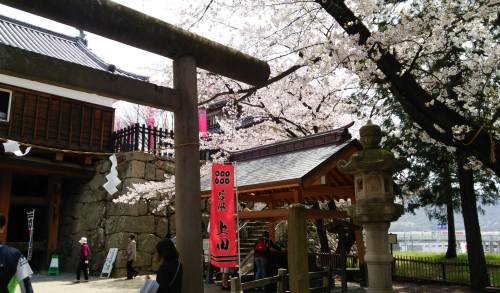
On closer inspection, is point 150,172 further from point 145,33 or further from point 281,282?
point 145,33

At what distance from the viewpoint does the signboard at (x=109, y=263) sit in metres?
13.4

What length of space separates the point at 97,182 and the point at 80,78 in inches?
506

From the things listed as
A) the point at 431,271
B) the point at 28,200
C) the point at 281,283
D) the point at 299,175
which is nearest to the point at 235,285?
the point at 281,283

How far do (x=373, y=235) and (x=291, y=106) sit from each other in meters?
9.42

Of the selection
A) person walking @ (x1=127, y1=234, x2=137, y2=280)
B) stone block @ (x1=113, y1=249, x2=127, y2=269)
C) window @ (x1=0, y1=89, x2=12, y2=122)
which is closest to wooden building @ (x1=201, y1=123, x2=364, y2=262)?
person walking @ (x1=127, y1=234, x2=137, y2=280)

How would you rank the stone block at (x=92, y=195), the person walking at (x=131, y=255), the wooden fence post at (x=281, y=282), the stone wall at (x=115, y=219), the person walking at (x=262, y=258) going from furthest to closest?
the stone block at (x=92, y=195) → the stone wall at (x=115, y=219) → the person walking at (x=131, y=255) → the person walking at (x=262, y=258) → the wooden fence post at (x=281, y=282)

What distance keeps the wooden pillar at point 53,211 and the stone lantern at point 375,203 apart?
42.7 ft

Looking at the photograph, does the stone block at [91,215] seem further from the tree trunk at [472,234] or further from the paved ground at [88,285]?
the tree trunk at [472,234]

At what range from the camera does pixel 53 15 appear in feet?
12.2

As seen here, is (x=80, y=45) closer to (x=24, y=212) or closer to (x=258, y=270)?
(x=24, y=212)

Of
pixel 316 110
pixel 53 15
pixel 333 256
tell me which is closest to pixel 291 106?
pixel 316 110

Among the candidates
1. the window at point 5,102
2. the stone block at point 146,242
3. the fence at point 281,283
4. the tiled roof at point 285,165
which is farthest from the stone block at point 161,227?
the fence at point 281,283

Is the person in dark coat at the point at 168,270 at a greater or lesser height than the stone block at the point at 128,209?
lesser

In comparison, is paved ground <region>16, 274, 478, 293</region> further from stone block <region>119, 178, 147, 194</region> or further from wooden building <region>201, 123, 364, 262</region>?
stone block <region>119, 178, 147, 194</region>
